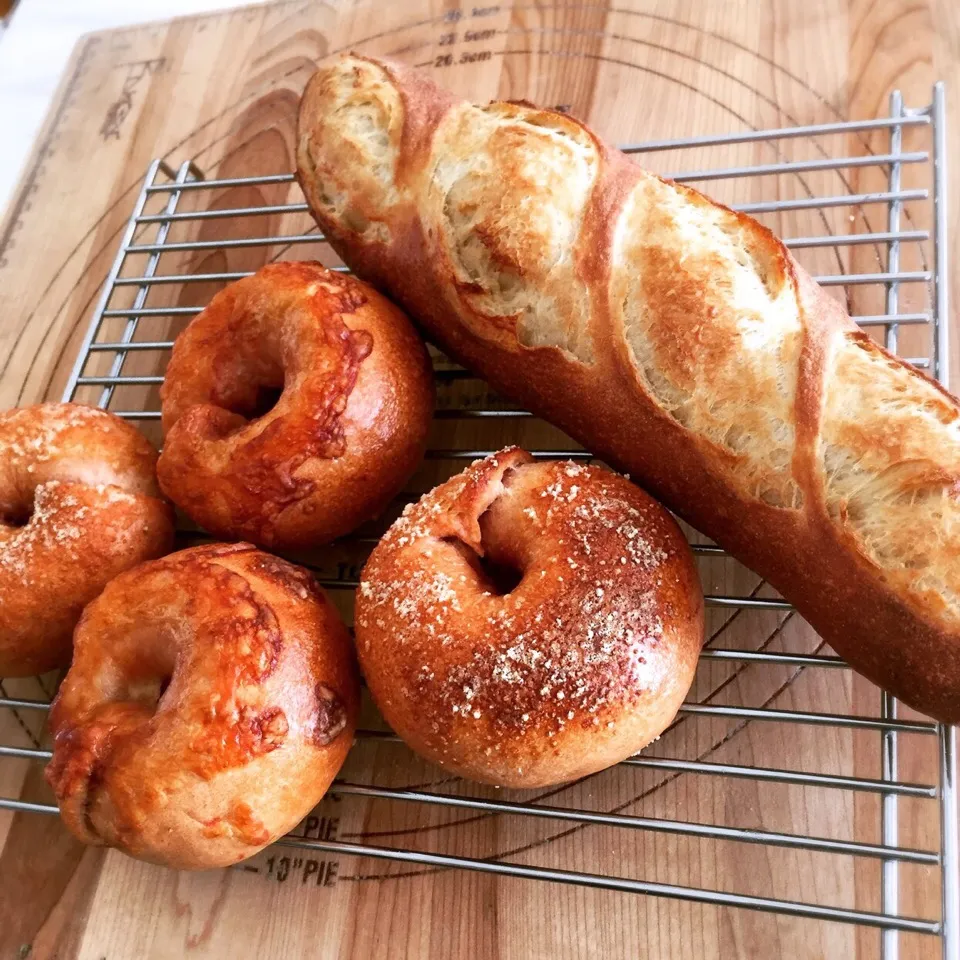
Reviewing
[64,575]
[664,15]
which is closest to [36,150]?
[64,575]

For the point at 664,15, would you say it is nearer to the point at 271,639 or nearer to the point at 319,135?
the point at 319,135

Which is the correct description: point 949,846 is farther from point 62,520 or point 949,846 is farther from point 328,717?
point 62,520

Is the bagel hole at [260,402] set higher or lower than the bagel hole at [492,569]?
higher

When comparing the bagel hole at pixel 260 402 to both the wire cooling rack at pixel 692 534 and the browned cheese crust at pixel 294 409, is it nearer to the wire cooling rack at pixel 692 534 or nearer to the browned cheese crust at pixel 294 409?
the browned cheese crust at pixel 294 409

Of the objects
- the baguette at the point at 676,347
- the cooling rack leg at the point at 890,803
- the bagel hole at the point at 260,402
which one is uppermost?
the baguette at the point at 676,347

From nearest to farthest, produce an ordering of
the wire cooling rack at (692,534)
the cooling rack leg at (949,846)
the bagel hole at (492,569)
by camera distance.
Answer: the cooling rack leg at (949,846), the wire cooling rack at (692,534), the bagel hole at (492,569)

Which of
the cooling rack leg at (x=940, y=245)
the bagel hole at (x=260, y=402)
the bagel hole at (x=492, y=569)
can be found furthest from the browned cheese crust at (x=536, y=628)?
the cooling rack leg at (x=940, y=245)

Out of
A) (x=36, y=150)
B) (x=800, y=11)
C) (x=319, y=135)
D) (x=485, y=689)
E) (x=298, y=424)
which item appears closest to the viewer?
(x=485, y=689)
